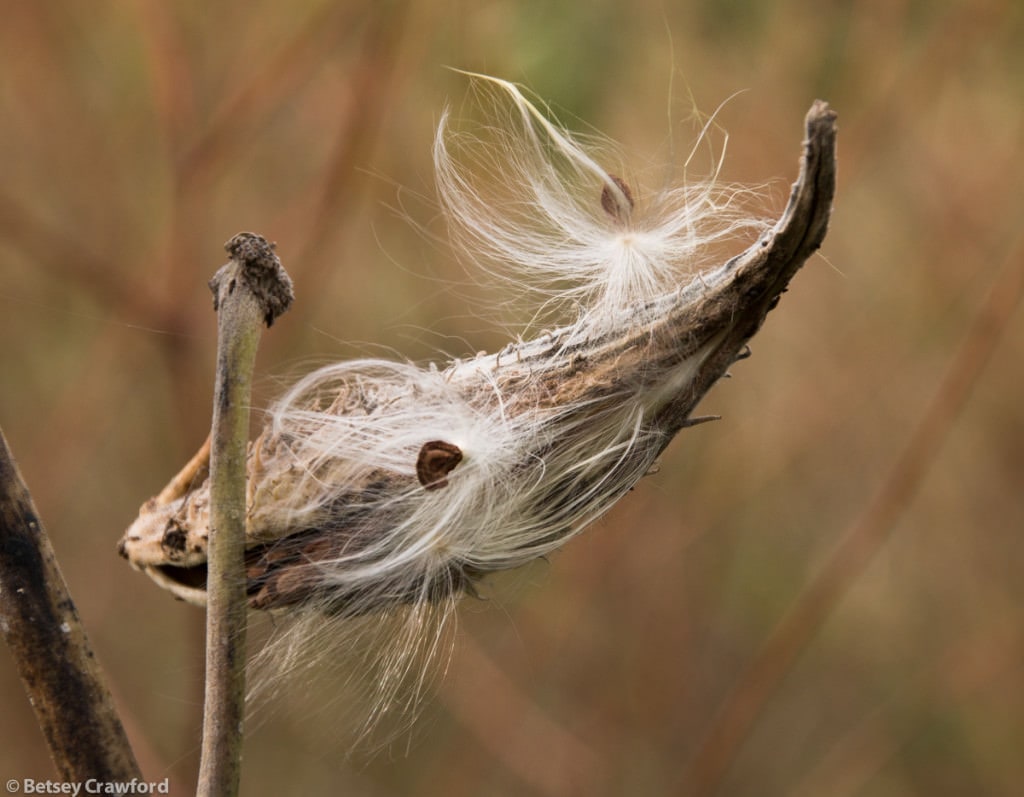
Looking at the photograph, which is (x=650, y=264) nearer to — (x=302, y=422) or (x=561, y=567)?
(x=302, y=422)

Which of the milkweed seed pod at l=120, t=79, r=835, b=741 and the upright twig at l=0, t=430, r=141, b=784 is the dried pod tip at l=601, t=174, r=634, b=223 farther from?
the upright twig at l=0, t=430, r=141, b=784

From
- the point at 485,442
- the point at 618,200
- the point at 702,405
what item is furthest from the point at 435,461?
the point at 702,405

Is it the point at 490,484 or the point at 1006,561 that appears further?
the point at 1006,561

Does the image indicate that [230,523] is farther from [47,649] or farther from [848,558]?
[848,558]

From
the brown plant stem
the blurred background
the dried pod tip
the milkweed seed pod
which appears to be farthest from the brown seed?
the brown plant stem

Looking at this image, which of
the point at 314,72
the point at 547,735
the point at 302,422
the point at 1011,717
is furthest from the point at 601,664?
the point at 302,422

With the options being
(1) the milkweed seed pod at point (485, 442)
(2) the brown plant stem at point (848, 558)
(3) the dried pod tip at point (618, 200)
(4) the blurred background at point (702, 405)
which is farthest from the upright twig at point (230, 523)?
(2) the brown plant stem at point (848, 558)
